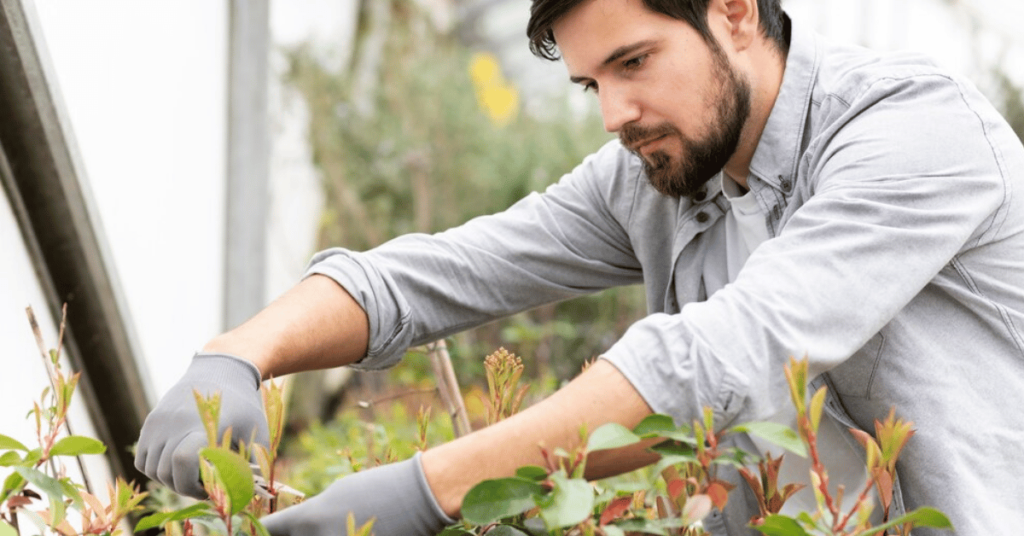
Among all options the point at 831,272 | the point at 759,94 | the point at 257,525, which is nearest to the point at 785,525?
the point at 831,272

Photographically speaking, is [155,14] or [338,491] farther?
[155,14]

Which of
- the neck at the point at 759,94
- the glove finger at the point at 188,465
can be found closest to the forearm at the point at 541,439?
the glove finger at the point at 188,465

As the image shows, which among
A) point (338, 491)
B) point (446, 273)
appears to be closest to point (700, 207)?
point (446, 273)

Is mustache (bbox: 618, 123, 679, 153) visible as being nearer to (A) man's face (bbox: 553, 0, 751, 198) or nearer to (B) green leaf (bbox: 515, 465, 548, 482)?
(A) man's face (bbox: 553, 0, 751, 198)

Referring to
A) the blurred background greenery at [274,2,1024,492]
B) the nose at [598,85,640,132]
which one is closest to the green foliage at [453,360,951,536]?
the nose at [598,85,640,132]

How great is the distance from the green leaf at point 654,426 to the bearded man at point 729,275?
0.13 metres

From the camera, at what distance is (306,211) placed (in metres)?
5.79

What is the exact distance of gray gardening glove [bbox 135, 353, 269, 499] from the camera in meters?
1.38

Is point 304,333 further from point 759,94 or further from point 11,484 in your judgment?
point 759,94

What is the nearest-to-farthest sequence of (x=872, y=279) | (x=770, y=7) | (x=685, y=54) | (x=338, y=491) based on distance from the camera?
(x=338, y=491) → (x=872, y=279) → (x=685, y=54) → (x=770, y=7)

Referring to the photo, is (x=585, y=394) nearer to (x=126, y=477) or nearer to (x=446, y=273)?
(x=446, y=273)

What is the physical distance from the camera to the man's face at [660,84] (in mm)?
1688

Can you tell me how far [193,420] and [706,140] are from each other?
0.93 metres

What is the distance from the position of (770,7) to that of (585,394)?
1005mm
